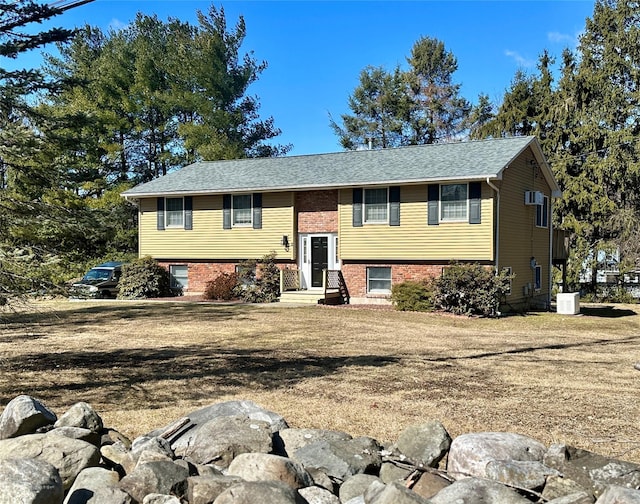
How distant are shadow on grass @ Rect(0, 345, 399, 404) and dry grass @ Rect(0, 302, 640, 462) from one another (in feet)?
0.09

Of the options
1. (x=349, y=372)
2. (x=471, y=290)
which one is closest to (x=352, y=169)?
(x=471, y=290)

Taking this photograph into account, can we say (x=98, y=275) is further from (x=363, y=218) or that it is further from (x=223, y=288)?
(x=363, y=218)

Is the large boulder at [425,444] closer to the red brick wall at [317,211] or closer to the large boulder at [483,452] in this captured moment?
the large boulder at [483,452]

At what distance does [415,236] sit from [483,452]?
15.8 meters

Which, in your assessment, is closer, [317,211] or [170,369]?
[170,369]

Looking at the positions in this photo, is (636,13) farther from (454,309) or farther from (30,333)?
(30,333)

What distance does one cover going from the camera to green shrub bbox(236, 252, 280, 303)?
846 inches

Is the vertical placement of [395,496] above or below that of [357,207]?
below

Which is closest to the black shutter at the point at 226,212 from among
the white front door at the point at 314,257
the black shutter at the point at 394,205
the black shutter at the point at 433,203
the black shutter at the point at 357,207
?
the white front door at the point at 314,257

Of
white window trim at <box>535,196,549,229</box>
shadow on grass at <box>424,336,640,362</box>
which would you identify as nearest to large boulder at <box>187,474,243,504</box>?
shadow on grass at <box>424,336,640,362</box>

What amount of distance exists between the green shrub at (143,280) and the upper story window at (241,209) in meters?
3.82

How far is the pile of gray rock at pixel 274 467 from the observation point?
3.89 meters

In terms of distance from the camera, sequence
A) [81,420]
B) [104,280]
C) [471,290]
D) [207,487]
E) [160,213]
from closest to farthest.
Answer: [207,487] → [81,420] → [471,290] → [160,213] → [104,280]

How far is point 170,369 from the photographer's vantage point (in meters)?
9.30
